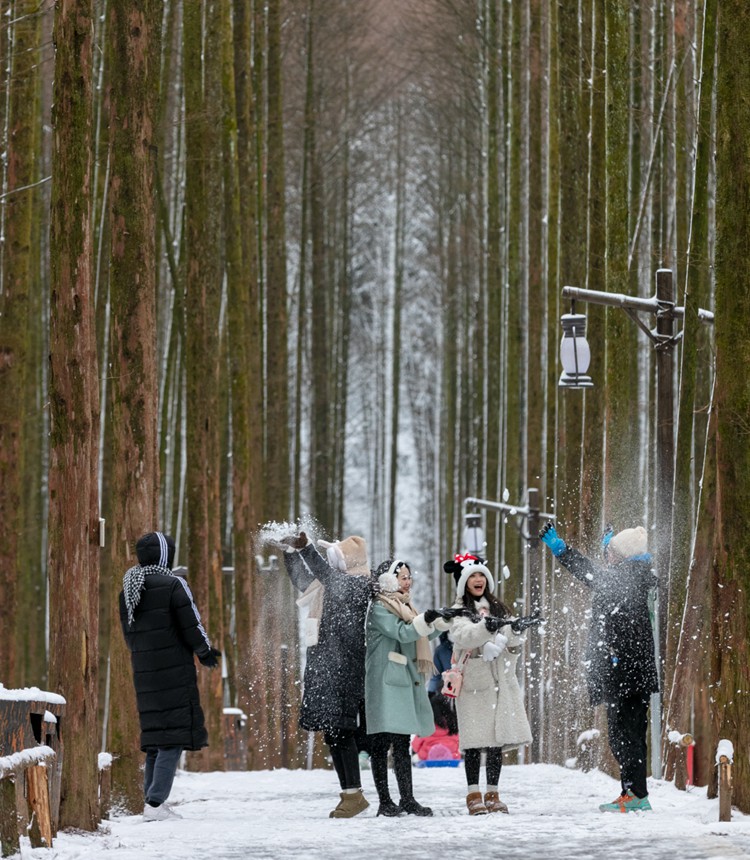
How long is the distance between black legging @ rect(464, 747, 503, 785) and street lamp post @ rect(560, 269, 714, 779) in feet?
9.65

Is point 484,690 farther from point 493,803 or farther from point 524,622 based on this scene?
point 493,803

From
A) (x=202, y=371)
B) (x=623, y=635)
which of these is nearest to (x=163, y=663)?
(x=623, y=635)

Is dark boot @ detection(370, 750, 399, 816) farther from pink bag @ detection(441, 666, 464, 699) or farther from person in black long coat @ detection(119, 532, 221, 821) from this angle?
person in black long coat @ detection(119, 532, 221, 821)

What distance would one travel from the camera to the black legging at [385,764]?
32.5 ft

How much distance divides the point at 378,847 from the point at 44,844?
61.1 inches

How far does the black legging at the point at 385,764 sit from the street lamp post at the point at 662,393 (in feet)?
11.2

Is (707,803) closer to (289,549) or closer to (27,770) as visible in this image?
(289,549)

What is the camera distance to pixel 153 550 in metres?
10.1

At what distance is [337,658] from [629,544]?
73.8 inches

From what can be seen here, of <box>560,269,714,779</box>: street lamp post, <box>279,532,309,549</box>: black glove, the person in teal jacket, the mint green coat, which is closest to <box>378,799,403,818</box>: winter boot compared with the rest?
the person in teal jacket

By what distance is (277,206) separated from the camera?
2416 cm

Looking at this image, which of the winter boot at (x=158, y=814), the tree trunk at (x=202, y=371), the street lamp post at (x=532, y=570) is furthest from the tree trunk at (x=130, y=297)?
the street lamp post at (x=532, y=570)

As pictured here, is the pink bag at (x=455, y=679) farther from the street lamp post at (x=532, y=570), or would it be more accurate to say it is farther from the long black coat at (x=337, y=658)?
the street lamp post at (x=532, y=570)

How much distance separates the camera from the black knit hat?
10.1 meters
